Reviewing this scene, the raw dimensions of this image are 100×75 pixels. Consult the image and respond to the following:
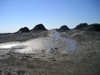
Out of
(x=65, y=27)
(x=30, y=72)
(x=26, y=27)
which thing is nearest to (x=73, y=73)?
(x=30, y=72)

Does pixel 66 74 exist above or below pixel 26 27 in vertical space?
below

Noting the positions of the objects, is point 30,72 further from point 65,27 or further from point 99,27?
point 65,27

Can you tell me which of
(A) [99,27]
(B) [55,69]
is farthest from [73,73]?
(A) [99,27]

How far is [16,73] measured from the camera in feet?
20.6

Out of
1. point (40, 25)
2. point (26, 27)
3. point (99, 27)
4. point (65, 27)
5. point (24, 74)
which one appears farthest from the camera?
point (65, 27)

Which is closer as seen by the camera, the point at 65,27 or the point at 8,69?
the point at 8,69

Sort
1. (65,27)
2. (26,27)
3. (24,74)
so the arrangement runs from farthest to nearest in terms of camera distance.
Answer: (65,27) < (26,27) < (24,74)

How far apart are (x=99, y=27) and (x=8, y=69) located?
24.9 m

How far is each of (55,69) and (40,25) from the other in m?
32.7

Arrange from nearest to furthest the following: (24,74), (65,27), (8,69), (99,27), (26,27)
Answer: (24,74)
(8,69)
(99,27)
(26,27)
(65,27)

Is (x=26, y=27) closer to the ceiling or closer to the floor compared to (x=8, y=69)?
closer to the ceiling

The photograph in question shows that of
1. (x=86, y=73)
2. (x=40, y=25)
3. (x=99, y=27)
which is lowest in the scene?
(x=86, y=73)

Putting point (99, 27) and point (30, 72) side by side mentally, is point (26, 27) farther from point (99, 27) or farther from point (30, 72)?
point (30, 72)

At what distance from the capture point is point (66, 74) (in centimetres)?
632
